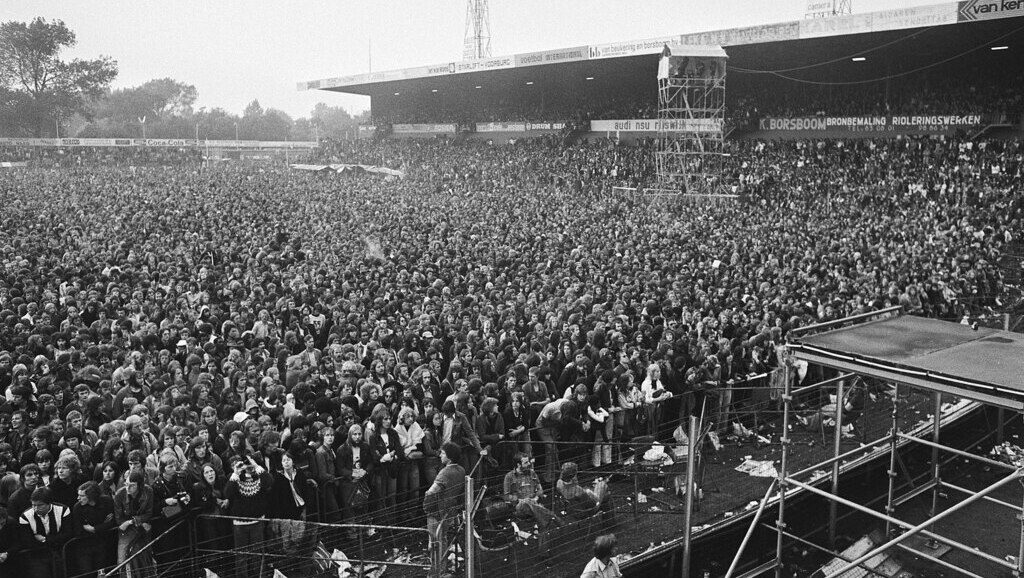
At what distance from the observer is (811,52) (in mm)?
29641

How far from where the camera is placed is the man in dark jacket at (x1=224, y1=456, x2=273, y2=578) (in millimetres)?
6133

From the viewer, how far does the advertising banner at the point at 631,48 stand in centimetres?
2980

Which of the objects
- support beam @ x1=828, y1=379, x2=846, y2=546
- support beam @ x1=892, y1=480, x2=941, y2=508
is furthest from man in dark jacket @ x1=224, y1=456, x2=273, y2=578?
support beam @ x1=892, y1=480, x2=941, y2=508

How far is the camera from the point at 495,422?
25.2 feet

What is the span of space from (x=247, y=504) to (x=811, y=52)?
2911 centimetres

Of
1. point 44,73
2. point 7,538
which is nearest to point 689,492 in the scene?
point 7,538

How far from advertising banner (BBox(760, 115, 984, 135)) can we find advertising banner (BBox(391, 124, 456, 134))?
21.0 metres

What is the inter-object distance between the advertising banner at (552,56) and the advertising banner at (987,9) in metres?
14.3

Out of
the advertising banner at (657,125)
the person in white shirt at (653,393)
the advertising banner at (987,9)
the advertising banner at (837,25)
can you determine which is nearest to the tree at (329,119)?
the advertising banner at (657,125)

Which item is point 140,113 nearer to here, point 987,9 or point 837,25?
point 837,25

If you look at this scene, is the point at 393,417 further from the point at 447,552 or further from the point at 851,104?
the point at 851,104

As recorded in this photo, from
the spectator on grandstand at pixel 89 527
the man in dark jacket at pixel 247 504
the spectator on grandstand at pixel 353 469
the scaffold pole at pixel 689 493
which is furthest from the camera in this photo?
the spectator on grandstand at pixel 353 469

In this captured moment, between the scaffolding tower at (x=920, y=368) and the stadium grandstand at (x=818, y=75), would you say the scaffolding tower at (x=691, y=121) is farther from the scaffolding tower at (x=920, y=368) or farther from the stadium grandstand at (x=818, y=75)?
the scaffolding tower at (x=920, y=368)

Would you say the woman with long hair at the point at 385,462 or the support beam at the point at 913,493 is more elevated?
the woman with long hair at the point at 385,462
